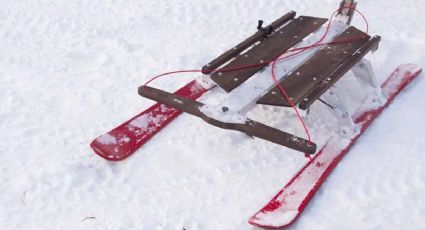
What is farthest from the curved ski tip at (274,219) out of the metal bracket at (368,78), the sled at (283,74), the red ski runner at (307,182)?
the metal bracket at (368,78)

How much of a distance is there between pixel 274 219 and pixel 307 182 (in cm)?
41

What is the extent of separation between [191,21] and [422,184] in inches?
119

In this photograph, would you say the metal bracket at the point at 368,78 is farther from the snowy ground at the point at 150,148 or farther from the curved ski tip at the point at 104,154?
the curved ski tip at the point at 104,154

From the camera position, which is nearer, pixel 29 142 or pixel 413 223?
pixel 413 223

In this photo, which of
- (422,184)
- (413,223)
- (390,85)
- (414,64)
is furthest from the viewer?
(414,64)

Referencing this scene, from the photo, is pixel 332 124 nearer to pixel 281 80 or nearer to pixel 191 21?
pixel 281 80

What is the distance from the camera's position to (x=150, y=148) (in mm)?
3455

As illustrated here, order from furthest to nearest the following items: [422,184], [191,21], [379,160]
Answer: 1. [191,21]
2. [379,160]
3. [422,184]

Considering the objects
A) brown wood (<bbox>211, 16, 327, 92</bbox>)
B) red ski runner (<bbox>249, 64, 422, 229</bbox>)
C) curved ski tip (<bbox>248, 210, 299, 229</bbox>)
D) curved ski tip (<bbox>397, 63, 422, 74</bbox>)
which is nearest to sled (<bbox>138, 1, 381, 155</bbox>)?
brown wood (<bbox>211, 16, 327, 92</bbox>)

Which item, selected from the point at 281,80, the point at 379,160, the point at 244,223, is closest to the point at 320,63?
the point at 281,80

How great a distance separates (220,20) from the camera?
16.9 feet

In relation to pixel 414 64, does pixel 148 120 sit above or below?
above

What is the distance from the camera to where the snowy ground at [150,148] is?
115 inches

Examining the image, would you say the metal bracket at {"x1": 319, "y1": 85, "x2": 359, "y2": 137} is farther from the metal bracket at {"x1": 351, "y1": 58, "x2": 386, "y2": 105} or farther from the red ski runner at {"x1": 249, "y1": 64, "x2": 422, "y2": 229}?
the metal bracket at {"x1": 351, "y1": 58, "x2": 386, "y2": 105}
